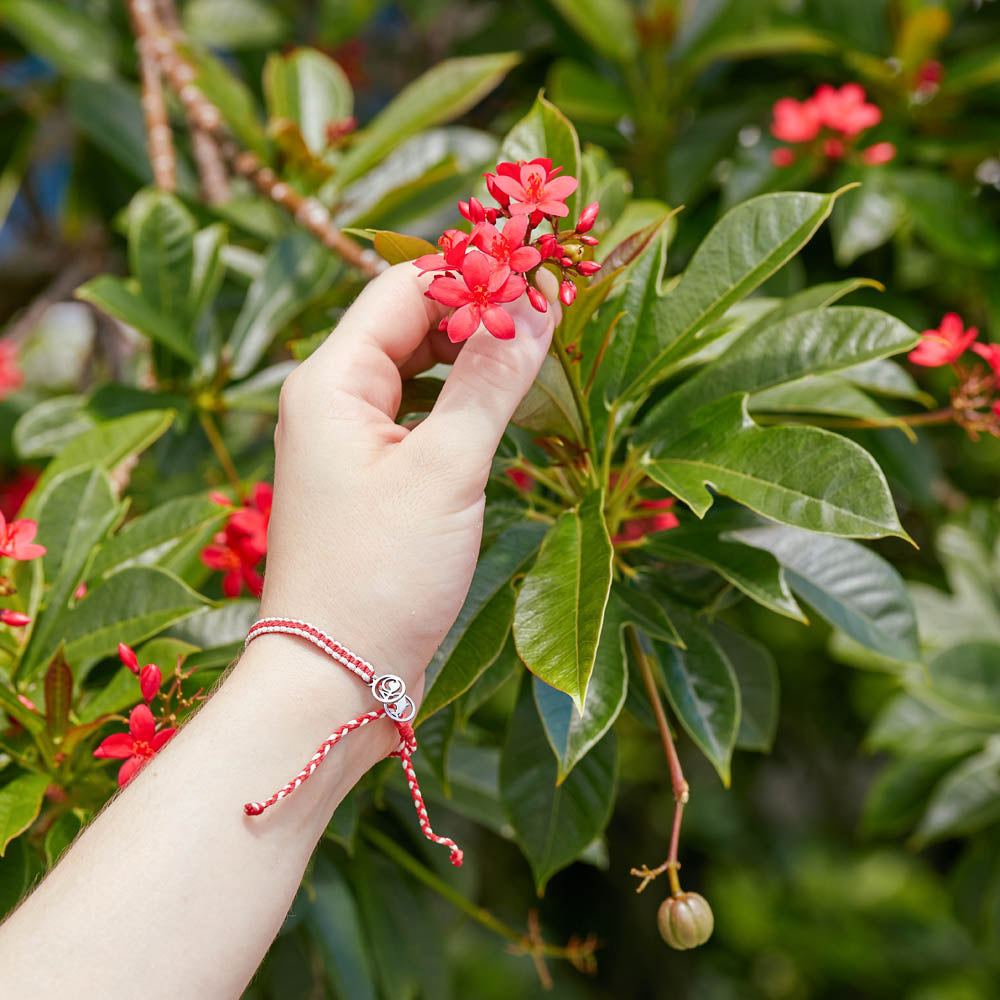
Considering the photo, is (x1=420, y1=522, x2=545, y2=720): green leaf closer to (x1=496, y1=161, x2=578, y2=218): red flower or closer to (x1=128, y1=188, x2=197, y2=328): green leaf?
(x1=496, y1=161, x2=578, y2=218): red flower

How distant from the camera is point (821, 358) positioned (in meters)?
0.79

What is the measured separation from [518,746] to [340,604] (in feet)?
1.13

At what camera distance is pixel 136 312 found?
43.5 inches

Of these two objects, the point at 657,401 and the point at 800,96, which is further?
the point at 800,96

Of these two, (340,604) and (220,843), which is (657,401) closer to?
(340,604)

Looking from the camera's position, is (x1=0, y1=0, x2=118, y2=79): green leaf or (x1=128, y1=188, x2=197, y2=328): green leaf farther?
(x1=0, y1=0, x2=118, y2=79): green leaf

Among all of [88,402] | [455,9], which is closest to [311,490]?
[88,402]

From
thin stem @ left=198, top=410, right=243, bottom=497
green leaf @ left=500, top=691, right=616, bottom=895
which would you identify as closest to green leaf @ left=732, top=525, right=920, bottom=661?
green leaf @ left=500, top=691, right=616, bottom=895

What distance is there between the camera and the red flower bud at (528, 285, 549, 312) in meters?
0.61

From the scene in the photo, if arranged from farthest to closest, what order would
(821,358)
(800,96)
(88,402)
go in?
1. (800,96)
2. (88,402)
3. (821,358)

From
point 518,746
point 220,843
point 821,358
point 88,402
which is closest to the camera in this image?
point 220,843

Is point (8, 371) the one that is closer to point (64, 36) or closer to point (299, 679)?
point (64, 36)

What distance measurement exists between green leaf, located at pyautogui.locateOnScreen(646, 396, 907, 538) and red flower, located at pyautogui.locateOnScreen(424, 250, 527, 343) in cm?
20

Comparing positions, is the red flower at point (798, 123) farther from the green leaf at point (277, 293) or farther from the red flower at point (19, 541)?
the red flower at point (19, 541)
